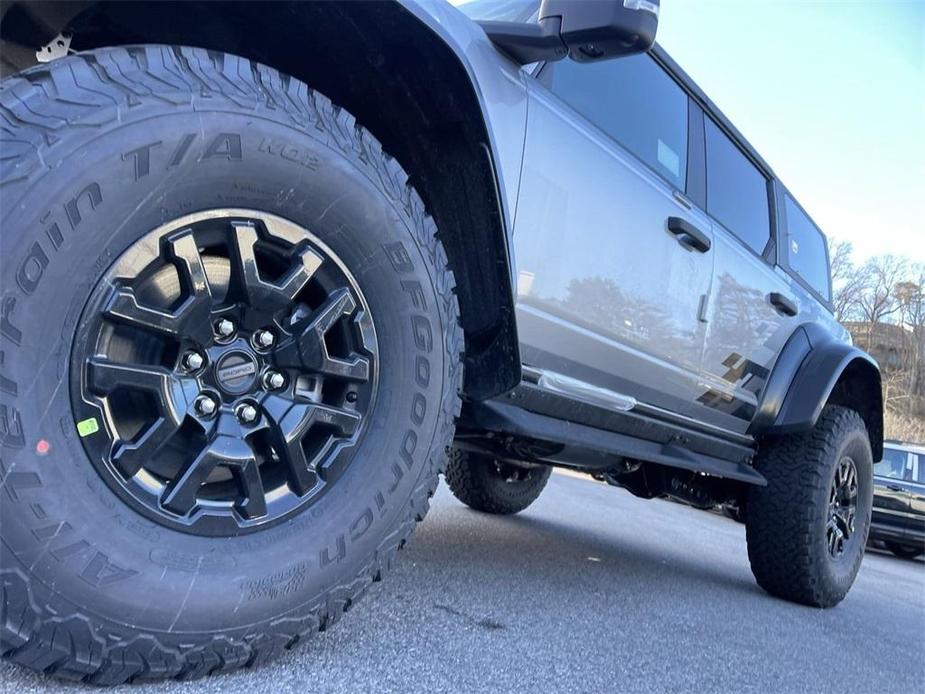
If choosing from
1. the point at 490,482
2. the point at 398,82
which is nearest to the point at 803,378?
the point at 490,482

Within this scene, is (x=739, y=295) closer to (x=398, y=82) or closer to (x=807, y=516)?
(x=807, y=516)

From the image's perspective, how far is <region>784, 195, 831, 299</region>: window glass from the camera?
445 cm

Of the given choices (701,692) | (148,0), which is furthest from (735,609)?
(148,0)

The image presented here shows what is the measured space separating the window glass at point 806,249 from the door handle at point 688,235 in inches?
58.3

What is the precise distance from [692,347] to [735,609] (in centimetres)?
116

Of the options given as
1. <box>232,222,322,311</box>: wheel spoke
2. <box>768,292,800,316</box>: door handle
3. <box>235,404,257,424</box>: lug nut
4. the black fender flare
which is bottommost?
<box>235,404,257,424</box>: lug nut

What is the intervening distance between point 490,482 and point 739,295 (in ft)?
7.08

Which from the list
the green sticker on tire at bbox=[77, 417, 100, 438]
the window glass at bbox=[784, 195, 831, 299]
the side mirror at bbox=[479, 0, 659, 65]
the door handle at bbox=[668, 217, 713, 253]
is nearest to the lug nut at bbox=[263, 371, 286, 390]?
the green sticker on tire at bbox=[77, 417, 100, 438]

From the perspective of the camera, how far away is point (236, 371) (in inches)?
58.7

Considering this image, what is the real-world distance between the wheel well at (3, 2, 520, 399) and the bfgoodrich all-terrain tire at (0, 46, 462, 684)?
0.79 ft

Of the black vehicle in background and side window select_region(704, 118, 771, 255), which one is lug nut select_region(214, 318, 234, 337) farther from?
the black vehicle in background

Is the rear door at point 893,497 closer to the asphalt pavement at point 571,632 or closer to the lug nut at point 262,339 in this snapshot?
the asphalt pavement at point 571,632

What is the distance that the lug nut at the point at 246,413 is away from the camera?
1.50m

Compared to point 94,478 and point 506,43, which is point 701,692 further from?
point 506,43
